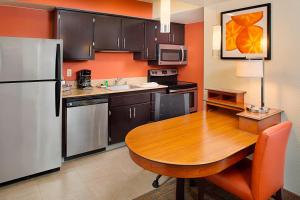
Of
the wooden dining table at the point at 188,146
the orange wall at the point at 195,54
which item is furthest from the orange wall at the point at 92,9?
the wooden dining table at the point at 188,146

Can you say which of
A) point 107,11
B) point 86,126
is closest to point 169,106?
point 86,126

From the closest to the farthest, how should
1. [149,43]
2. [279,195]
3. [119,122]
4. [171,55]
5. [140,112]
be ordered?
[279,195], [119,122], [140,112], [149,43], [171,55]

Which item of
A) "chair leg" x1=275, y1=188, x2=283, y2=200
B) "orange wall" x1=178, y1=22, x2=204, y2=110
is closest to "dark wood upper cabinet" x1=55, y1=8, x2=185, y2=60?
"orange wall" x1=178, y1=22, x2=204, y2=110

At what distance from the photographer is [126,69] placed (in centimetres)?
437

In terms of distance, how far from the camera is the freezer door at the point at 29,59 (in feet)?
7.85

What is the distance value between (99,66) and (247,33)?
2.40 metres

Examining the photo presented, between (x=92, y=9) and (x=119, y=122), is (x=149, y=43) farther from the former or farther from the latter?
(x=119, y=122)

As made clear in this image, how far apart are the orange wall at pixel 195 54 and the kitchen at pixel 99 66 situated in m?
0.04

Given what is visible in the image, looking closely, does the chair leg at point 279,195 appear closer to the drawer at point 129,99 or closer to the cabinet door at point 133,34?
the drawer at point 129,99

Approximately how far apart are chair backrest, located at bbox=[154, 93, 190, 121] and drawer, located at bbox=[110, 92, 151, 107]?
43.7 inches

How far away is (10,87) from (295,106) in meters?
2.96

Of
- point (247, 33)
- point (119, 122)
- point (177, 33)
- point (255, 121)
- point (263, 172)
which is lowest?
point (263, 172)

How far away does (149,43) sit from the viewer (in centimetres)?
→ 424

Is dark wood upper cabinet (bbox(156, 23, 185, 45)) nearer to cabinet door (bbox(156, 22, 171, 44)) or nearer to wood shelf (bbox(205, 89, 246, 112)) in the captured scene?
cabinet door (bbox(156, 22, 171, 44))
